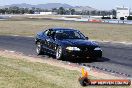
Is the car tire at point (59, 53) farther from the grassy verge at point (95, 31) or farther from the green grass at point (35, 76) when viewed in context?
the grassy verge at point (95, 31)

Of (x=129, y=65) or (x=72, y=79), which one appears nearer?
(x=72, y=79)

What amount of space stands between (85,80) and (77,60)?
9.81m

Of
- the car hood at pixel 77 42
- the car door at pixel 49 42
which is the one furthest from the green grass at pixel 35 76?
the car door at pixel 49 42

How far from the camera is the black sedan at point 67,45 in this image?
17453 millimetres

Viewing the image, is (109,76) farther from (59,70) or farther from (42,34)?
(42,34)

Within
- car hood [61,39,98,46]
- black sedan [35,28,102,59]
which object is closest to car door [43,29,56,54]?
black sedan [35,28,102,59]

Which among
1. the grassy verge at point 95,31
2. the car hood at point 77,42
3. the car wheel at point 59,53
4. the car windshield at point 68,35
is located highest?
the car windshield at point 68,35

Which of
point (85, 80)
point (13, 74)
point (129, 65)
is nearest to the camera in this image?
point (85, 80)

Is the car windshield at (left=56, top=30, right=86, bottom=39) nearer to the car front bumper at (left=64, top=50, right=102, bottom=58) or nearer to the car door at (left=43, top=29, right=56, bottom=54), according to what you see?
the car door at (left=43, top=29, right=56, bottom=54)

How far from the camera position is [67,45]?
693 inches

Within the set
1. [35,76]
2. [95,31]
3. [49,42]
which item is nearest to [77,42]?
[49,42]

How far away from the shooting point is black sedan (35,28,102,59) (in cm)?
1745

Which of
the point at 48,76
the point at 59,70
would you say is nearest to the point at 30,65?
the point at 59,70

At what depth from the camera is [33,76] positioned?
40.1ft
